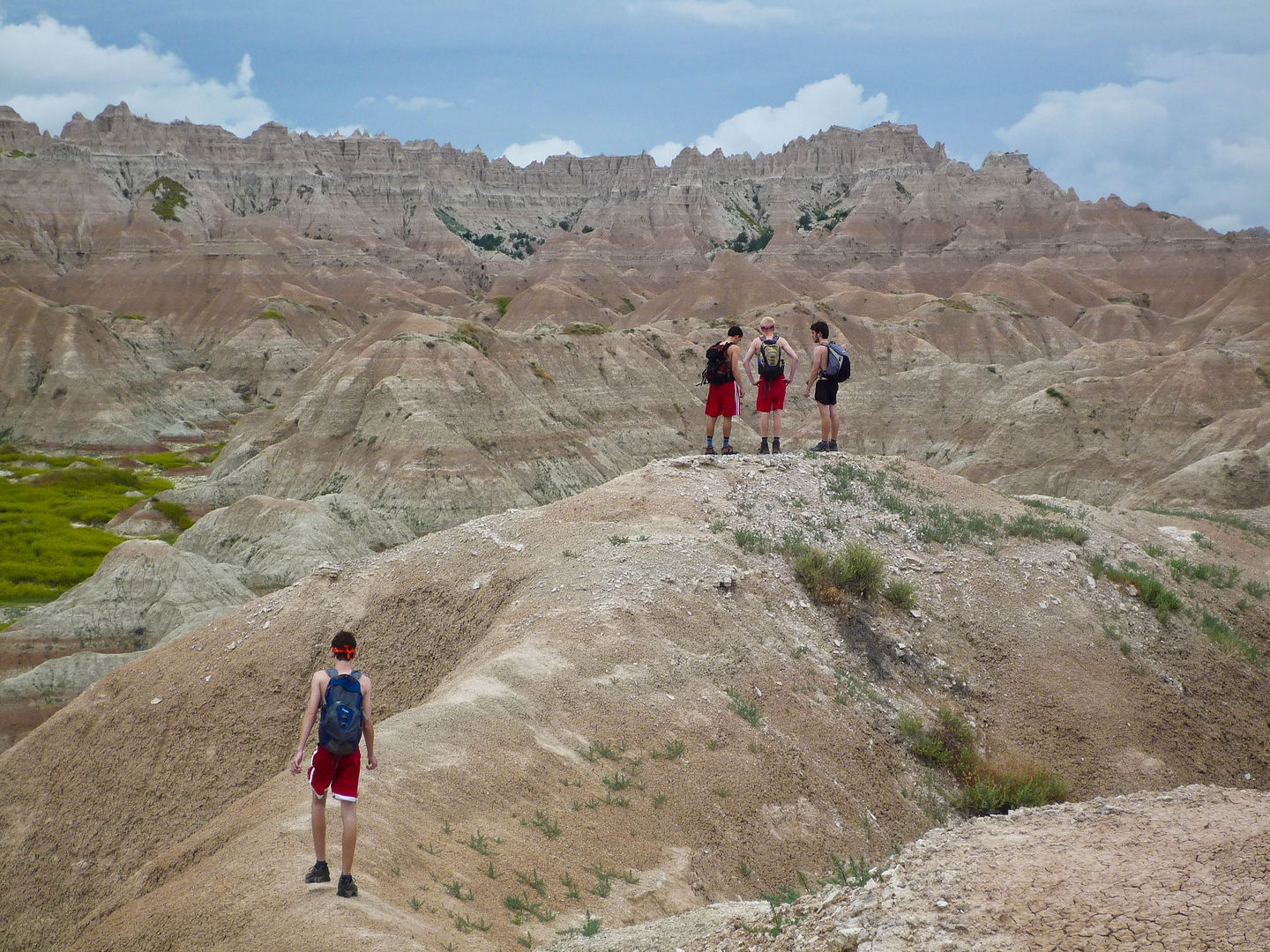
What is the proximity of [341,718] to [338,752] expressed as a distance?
0.27 meters

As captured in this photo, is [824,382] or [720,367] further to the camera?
[824,382]

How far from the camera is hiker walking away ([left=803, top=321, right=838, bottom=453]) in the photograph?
17.2 metres

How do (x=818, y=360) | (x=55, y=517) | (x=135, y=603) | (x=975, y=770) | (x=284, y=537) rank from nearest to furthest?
(x=975, y=770) < (x=818, y=360) < (x=135, y=603) < (x=284, y=537) < (x=55, y=517)

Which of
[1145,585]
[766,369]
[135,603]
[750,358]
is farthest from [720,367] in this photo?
[135,603]

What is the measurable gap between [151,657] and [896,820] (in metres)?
12.5


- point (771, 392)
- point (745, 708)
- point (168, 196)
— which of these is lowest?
point (745, 708)

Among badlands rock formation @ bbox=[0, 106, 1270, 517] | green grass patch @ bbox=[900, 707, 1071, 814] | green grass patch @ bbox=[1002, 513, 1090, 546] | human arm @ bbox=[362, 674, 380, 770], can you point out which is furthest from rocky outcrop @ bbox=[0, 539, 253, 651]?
human arm @ bbox=[362, 674, 380, 770]

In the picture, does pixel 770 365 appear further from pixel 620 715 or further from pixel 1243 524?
pixel 1243 524

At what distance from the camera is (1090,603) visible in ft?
56.6

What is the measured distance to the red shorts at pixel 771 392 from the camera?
1770 centimetres

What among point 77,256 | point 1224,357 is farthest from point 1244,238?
point 77,256

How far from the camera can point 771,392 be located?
17781 mm

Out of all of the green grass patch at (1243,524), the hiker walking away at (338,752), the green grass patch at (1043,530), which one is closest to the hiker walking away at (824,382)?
the green grass patch at (1043,530)

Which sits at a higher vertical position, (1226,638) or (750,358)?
(750,358)
